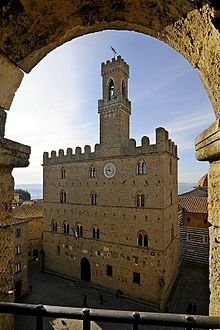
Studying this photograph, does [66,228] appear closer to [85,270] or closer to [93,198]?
[85,270]

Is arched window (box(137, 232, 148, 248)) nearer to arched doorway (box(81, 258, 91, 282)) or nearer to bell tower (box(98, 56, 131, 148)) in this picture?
arched doorway (box(81, 258, 91, 282))

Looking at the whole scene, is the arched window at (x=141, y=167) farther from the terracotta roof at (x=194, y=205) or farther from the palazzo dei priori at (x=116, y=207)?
the terracotta roof at (x=194, y=205)

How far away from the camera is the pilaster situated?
5.95ft

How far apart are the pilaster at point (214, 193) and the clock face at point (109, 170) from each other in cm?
1766

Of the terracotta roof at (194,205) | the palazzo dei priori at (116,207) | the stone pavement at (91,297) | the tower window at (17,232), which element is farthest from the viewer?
the terracotta roof at (194,205)

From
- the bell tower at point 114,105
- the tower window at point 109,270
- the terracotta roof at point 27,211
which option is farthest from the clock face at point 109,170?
the terracotta roof at point 27,211

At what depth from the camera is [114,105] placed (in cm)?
2073

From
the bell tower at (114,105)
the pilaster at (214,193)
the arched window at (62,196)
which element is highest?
the bell tower at (114,105)

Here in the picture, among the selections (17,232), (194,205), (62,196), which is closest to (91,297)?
(17,232)

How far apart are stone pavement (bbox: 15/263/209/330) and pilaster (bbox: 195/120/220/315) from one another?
15052mm

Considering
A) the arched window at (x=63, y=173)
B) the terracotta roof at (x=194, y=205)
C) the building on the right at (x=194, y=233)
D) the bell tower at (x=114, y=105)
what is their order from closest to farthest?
1. the bell tower at (x=114, y=105)
2. the arched window at (x=63, y=173)
3. the building on the right at (x=194, y=233)
4. the terracotta roof at (x=194, y=205)

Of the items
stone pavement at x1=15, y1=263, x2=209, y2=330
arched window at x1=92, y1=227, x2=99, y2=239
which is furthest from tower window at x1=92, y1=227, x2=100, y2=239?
stone pavement at x1=15, y1=263, x2=209, y2=330

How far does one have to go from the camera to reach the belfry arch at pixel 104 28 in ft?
5.94

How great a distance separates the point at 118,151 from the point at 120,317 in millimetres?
18349
